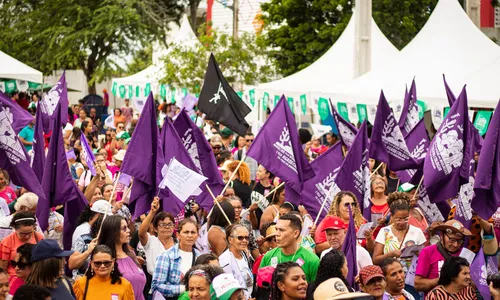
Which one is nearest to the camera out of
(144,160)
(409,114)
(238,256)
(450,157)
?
(238,256)

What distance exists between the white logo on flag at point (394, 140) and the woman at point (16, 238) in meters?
4.97

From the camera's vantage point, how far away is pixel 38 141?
1173cm

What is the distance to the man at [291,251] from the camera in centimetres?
922

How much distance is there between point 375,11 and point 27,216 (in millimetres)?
27150

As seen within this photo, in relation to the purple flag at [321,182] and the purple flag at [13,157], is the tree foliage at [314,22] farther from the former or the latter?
the purple flag at [13,157]

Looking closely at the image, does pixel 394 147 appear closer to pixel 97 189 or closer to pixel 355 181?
pixel 355 181

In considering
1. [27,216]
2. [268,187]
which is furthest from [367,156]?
[27,216]

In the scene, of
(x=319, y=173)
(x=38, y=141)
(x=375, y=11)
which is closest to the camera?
(x=38, y=141)

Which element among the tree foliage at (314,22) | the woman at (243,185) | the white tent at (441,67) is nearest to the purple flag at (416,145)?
the woman at (243,185)

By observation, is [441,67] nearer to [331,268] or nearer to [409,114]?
[409,114]

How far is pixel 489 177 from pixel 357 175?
1589mm

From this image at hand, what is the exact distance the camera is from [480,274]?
10.2 metres

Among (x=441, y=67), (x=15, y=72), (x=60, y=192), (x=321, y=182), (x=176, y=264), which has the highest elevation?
(x=441, y=67)

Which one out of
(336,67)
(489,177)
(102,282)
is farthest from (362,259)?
(336,67)
